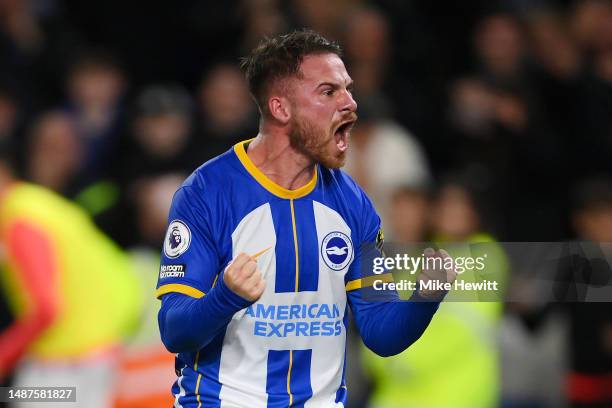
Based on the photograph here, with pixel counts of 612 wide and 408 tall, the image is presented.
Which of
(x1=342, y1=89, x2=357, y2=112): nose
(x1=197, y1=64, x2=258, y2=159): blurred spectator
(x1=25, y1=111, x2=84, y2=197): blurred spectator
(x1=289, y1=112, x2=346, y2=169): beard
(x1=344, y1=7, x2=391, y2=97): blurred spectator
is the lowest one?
(x1=289, y1=112, x2=346, y2=169): beard

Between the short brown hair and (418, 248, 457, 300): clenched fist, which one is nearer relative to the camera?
(418, 248, 457, 300): clenched fist

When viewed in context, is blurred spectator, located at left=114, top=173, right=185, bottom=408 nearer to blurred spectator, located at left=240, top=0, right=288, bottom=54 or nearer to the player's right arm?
blurred spectator, located at left=240, top=0, right=288, bottom=54

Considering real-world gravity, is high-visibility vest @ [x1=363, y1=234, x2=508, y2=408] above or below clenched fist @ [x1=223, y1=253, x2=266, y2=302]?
above

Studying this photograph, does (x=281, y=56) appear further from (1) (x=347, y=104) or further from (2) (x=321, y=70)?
(1) (x=347, y=104)

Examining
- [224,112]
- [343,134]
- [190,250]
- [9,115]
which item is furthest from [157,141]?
[190,250]

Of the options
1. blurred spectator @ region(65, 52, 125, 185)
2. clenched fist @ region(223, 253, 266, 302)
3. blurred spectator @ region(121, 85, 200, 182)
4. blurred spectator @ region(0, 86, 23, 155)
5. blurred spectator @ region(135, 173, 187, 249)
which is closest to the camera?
clenched fist @ region(223, 253, 266, 302)

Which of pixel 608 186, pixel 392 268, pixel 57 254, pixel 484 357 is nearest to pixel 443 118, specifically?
pixel 608 186

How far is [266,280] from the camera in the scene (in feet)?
12.7

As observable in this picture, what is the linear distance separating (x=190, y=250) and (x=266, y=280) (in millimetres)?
280

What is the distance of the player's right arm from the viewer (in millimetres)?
3549

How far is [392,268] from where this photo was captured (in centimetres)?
410

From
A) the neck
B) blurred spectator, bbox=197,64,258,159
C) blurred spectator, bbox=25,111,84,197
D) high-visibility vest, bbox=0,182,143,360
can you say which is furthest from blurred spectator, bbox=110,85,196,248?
the neck

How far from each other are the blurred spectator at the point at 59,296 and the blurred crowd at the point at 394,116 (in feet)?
0.79

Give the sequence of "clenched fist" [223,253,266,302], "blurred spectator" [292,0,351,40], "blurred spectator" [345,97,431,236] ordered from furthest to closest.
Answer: "blurred spectator" [292,0,351,40], "blurred spectator" [345,97,431,236], "clenched fist" [223,253,266,302]
